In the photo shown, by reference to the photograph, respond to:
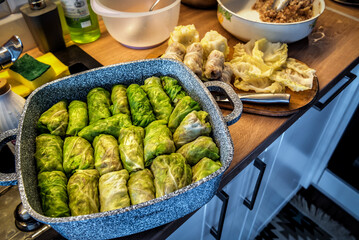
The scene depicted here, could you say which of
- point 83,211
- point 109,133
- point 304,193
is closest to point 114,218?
point 83,211

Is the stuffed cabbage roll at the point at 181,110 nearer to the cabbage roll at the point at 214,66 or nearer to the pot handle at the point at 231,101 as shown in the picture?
the pot handle at the point at 231,101

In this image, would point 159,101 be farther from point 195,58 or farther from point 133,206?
point 133,206

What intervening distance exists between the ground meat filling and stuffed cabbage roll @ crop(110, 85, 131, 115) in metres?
0.81

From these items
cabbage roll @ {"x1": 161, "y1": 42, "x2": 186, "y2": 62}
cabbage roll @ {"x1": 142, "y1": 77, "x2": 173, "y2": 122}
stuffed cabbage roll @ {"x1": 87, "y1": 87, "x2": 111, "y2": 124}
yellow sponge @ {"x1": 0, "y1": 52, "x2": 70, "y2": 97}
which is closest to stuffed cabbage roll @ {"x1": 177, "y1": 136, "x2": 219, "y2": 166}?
cabbage roll @ {"x1": 142, "y1": 77, "x2": 173, "y2": 122}

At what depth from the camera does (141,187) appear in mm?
673

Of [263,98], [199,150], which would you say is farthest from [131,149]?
[263,98]

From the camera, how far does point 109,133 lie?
31.6 inches

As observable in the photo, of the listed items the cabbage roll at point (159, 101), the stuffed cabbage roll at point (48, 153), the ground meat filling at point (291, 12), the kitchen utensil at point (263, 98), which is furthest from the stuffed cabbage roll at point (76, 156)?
the ground meat filling at point (291, 12)

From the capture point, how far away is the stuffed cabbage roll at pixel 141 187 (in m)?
0.66

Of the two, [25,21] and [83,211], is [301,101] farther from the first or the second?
[25,21]

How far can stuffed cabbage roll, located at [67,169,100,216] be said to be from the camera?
2.10ft

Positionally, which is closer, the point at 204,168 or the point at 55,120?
the point at 204,168

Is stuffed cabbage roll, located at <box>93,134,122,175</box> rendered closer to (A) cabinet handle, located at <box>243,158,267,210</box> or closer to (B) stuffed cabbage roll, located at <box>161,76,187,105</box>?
(B) stuffed cabbage roll, located at <box>161,76,187,105</box>

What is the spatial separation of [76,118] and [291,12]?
1.02 metres
